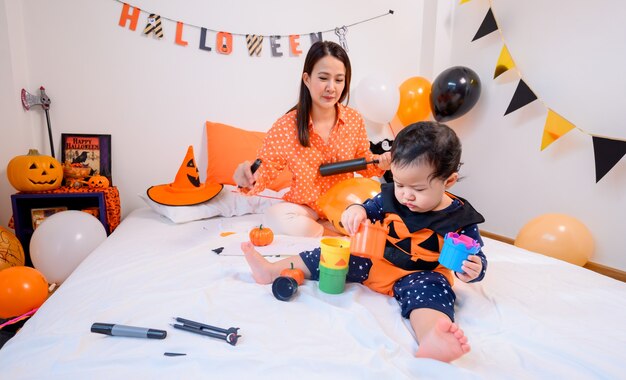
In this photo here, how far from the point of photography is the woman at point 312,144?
143 centimetres

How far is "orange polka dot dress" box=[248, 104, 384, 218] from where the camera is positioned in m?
1.51

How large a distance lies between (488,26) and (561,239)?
4.33ft

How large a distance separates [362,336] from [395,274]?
0.24 m

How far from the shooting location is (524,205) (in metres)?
2.00

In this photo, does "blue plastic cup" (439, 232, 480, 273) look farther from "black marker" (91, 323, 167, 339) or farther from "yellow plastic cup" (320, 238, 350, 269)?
"black marker" (91, 323, 167, 339)

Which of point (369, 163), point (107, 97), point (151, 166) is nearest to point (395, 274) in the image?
point (369, 163)

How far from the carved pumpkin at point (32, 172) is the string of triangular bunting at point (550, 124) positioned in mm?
2365

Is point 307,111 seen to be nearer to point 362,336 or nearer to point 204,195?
point 204,195

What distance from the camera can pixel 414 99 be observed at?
85.7 inches

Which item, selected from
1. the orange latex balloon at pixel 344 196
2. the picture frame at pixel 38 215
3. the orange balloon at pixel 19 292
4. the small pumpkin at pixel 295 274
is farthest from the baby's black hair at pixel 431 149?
the picture frame at pixel 38 215

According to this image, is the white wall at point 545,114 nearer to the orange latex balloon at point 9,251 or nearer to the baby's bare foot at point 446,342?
the baby's bare foot at point 446,342

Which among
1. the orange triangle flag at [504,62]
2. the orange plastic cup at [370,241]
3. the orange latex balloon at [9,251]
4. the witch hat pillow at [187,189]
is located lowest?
the orange latex balloon at [9,251]

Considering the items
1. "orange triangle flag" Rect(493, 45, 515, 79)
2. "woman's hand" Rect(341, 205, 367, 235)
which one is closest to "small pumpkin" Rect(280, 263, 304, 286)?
"woman's hand" Rect(341, 205, 367, 235)

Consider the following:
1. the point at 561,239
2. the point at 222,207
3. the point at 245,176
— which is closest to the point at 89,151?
the point at 222,207
